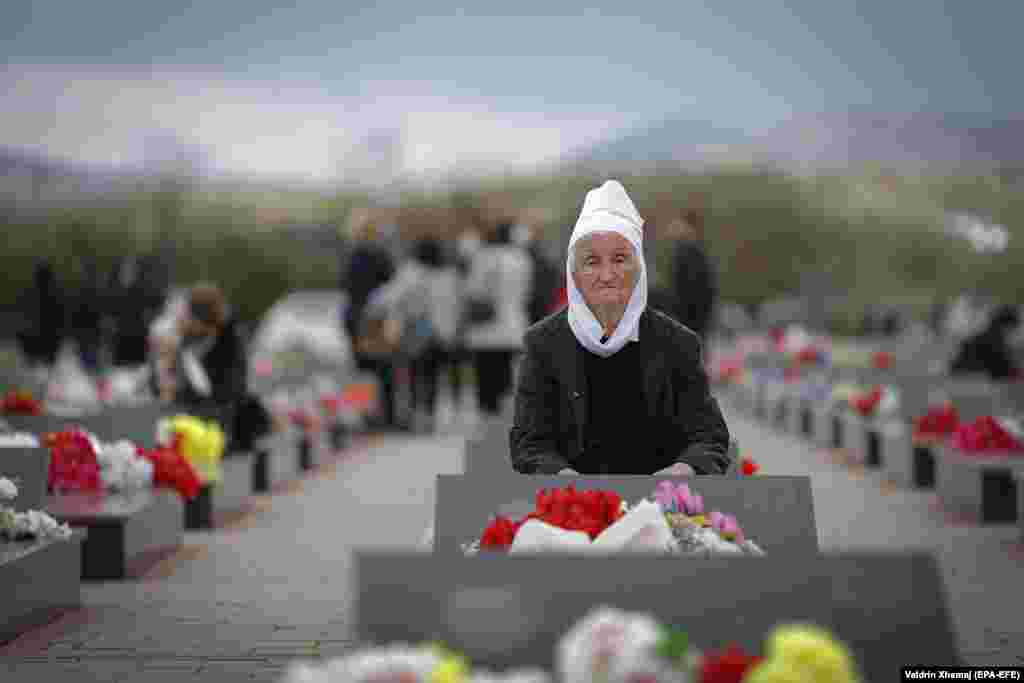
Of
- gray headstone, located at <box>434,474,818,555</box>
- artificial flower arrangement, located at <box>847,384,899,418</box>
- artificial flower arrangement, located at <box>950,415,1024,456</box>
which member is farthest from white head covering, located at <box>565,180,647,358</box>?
artificial flower arrangement, located at <box>847,384,899,418</box>

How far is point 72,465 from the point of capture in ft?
38.7

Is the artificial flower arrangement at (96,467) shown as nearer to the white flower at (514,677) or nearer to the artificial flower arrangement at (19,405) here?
the artificial flower arrangement at (19,405)

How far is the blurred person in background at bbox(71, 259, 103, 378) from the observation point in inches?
1096

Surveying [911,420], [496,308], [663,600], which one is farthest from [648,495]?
[496,308]

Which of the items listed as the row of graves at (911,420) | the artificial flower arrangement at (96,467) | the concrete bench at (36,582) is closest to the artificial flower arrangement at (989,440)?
the row of graves at (911,420)

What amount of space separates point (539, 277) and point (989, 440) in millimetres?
8794

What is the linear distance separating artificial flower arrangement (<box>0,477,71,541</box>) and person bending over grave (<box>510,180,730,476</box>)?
267 cm

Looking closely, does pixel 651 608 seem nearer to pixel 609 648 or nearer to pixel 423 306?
pixel 609 648

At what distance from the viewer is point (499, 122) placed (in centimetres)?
6825

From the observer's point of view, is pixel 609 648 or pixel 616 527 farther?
pixel 616 527

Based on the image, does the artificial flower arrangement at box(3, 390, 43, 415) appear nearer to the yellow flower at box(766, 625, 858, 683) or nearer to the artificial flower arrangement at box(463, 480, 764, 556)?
the artificial flower arrangement at box(463, 480, 764, 556)

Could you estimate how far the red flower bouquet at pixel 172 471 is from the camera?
40.4 feet

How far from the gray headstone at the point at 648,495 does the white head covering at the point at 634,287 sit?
1057mm

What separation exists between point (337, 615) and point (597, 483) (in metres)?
3.05
